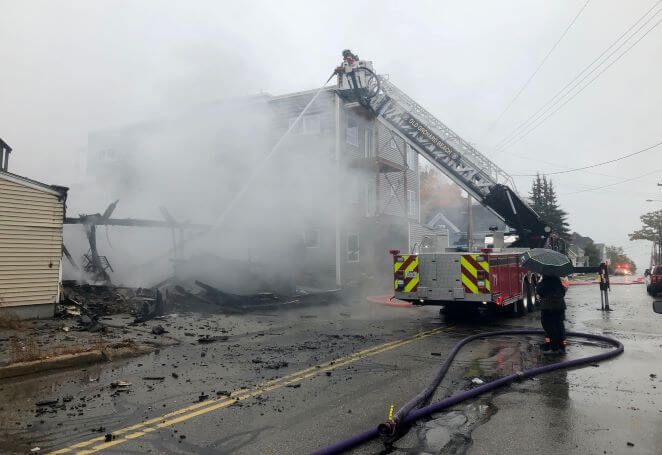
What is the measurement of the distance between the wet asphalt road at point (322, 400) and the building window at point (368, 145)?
40.9ft

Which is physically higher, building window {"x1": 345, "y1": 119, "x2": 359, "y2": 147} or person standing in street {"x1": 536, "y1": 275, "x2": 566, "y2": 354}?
building window {"x1": 345, "y1": 119, "x2": 359, "y2": 147}

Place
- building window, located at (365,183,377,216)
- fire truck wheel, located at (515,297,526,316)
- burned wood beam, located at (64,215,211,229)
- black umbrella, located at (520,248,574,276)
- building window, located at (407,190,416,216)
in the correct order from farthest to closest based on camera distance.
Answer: building window, located at (407,190,416,216), building window, located at (365,183,377,216), fire truck wheel, located at (515,297,526,316), burned wood beam, located at (64,215,211,229), black umbrella, located at (520,248,574,276)

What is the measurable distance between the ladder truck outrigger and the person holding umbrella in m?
2.40

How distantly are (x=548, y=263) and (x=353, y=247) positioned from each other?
38.9ft

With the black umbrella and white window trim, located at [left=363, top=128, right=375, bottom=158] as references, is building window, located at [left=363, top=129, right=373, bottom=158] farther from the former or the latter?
the black umbrella

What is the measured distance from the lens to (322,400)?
15.1ft

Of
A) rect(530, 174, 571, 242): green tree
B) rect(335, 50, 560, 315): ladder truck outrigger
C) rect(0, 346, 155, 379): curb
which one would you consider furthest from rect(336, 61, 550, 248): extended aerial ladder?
rect(530, 174, 571, 242): green tree

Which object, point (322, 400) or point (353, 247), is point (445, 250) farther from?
point (353, 247)

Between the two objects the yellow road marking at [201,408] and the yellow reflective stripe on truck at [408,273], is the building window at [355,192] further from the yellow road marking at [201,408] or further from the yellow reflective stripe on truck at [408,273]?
the yellow road marking at [201,408]

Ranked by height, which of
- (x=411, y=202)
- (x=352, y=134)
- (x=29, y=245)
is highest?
(x=352, y=134)

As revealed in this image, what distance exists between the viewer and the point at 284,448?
11.3ft

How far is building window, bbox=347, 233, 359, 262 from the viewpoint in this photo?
60.2ft

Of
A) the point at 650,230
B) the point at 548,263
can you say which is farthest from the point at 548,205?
the point at 548,263

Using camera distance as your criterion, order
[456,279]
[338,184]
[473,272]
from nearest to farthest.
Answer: [473,272] → [456,279] → [338,184]
